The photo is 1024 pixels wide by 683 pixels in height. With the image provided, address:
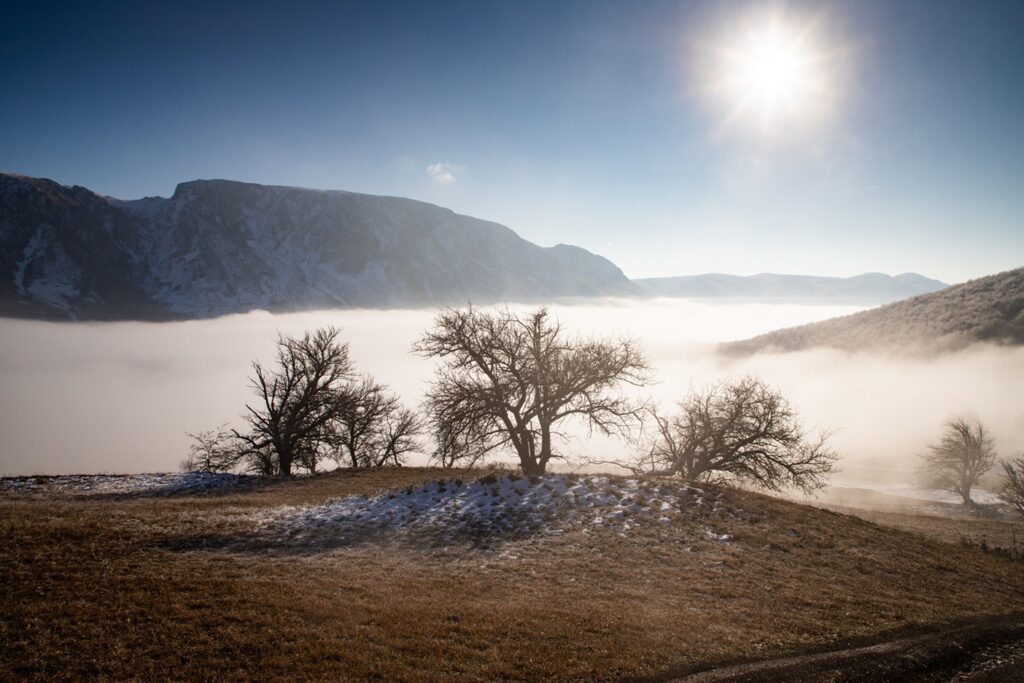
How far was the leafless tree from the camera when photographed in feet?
124

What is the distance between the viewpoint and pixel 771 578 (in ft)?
44.7

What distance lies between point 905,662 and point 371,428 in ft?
137

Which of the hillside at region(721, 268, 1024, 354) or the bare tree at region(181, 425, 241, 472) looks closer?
the bare tree at region(181, 425, 241, 472)

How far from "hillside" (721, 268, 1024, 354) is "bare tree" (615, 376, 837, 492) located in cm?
9243

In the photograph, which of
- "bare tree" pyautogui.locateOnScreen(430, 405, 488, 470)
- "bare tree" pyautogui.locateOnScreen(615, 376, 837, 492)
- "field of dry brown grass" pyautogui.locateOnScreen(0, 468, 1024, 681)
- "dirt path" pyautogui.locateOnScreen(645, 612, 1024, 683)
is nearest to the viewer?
"field of dry brown grass" pyautogui.locateOnScreen(0, 468, 1024, 681)

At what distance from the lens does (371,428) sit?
44.0 meters

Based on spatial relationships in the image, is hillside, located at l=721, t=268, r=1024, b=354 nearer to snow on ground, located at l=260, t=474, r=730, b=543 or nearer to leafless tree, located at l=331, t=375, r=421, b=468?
snow on ground, located at l=260, t=474, r=730, b=543

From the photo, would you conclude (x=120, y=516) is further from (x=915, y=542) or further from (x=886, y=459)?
(x=886, y=459)

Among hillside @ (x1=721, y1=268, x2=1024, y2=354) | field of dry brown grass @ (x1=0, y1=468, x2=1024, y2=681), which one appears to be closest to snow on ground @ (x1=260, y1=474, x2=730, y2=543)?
field of dry brown grass @ (x1=0, y1=468, x2=1024, y2=681)

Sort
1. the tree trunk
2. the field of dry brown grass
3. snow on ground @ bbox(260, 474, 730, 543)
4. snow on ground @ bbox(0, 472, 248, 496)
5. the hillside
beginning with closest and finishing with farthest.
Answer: the field of dry brown grass → snow on ground @ bbox(260, 474, 730, 543) → snow on ground @ bbox(0, 472, 248, 496) → the tree trunk → the hillside

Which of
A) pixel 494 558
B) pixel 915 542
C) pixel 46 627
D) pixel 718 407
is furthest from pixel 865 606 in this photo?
pixel 46 627

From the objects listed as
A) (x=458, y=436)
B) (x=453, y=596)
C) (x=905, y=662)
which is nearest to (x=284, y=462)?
(x=458, y=436)

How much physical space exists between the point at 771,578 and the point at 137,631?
1650 centimetres

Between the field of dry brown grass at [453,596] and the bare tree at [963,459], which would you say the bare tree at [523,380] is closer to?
the field of dry brown grass at [453,596]
